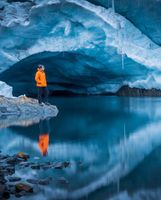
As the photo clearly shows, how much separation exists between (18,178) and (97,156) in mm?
1499

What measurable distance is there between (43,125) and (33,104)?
128 inches

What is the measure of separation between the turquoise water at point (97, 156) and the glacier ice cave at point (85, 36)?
7572 millimetres

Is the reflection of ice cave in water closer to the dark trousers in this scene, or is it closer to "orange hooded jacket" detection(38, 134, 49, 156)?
"orange hooded jacket" detection(38, 134, 49, 156)

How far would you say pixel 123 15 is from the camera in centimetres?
1706

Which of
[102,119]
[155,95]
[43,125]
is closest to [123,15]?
[155,95]

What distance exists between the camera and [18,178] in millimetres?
4191

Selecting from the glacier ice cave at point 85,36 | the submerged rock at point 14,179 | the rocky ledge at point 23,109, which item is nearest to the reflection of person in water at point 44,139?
the submerged rock at point 14,179

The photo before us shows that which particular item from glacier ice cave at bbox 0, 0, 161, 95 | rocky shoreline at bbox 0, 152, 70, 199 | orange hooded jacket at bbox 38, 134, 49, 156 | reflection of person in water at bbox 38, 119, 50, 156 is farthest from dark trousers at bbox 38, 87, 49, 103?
rocky shoreline at bbox 0, 152, 70, 199

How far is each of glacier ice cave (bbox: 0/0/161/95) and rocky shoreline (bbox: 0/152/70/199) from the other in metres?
10.8

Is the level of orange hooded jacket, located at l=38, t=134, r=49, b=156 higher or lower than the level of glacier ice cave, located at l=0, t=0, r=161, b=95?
lower

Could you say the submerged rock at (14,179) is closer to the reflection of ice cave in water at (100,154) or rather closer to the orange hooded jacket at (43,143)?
the reflection of ice cave in water at (100,154)

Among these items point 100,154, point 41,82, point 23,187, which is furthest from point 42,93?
point 23,187

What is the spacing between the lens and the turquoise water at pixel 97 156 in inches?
147

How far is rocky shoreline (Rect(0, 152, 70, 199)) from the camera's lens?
372 cm
